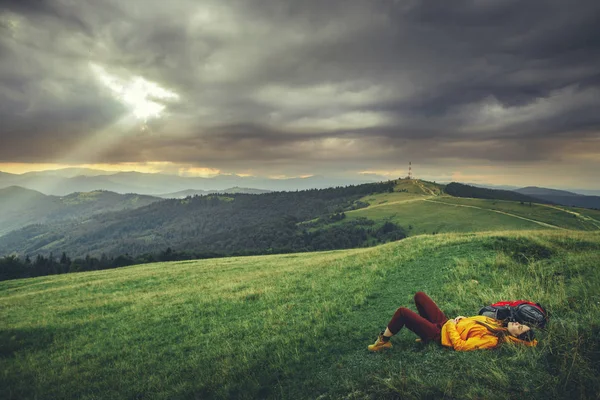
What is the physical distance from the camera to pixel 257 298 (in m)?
16.1

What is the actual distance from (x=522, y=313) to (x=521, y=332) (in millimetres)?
686

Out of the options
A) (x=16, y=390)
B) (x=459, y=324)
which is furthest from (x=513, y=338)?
(x=16, y=390)

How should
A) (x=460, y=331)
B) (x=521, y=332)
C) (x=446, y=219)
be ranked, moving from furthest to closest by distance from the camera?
(x=446, y=219), (x=460, y=331), (x=521, y=332)

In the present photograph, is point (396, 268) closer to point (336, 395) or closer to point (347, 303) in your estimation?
point (347, 303)

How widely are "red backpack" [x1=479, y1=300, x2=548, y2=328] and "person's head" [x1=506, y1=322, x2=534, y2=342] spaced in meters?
0.32

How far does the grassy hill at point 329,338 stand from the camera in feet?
19.3

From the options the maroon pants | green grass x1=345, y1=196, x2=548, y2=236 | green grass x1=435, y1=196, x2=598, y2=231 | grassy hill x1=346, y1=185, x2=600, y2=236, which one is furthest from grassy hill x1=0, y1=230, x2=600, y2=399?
green grass x1=435, y1=196, x2=598, y2=231

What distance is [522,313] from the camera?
7.23 metres

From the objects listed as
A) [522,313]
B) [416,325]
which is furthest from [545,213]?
[416,325]

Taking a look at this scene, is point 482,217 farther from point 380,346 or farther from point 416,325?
point 380,346

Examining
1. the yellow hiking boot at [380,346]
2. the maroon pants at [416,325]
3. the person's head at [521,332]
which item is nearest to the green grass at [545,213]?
the person's head at [521,332]

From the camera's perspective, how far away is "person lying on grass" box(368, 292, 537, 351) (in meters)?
6.80

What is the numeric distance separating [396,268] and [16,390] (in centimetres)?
1667

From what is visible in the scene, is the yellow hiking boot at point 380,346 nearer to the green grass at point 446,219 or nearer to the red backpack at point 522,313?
the red backpack at point 522,313
